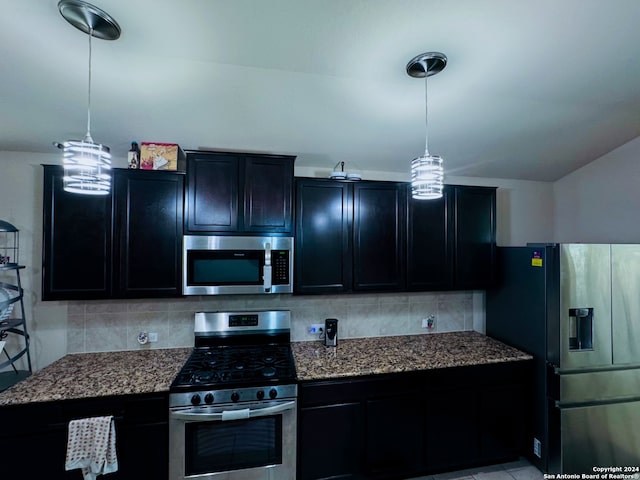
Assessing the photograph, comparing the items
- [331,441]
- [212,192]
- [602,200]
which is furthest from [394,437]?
[602,200]

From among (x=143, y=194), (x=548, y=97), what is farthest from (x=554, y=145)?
(x=143, y=194)

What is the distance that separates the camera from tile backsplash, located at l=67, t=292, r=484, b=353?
2.35m

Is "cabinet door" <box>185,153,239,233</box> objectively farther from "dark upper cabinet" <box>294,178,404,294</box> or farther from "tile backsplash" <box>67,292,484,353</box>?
"tile backsplash" <box>67,292,484,353</box>

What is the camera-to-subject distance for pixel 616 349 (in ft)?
7.31

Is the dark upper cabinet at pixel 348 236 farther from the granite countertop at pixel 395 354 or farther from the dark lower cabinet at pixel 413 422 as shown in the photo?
the dark lower cabinet at pixel 413 422

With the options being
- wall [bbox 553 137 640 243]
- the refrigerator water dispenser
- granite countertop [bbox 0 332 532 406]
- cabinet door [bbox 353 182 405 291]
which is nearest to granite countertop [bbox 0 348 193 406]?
granite countertop [bbox 0 332 532 406]

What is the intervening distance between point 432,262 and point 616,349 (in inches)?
58.1

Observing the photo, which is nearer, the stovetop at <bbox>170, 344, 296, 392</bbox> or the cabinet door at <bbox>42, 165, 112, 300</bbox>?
the stovetop at <bbox>170, 344, 296, 392</bbox>

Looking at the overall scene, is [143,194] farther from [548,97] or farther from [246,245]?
[548,97]

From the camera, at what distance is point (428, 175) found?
1.48 meters

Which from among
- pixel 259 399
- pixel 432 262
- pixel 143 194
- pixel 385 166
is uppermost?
pixel 385 166

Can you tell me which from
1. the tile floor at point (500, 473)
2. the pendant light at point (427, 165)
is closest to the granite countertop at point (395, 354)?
the tile floor at point (500, 473)

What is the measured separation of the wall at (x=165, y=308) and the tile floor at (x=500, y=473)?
1.13 metres

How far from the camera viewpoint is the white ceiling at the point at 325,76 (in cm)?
134
